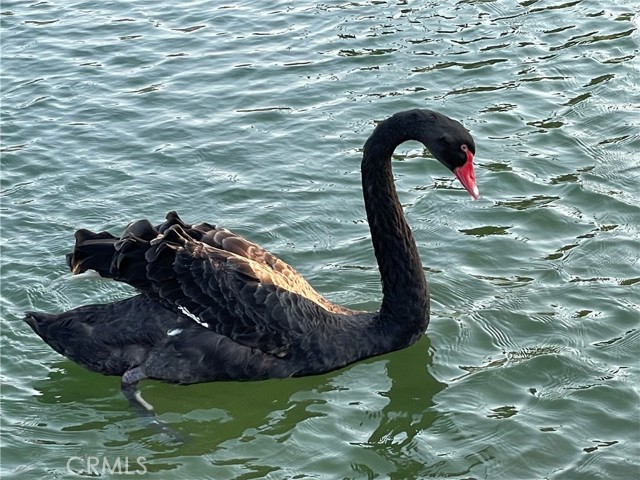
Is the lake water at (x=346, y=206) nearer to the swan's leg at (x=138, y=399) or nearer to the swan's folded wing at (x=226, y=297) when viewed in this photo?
the swan's leg at (x=138, y=399)

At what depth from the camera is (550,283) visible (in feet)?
25.7

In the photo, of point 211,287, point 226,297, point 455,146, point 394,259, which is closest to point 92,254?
point 211,287

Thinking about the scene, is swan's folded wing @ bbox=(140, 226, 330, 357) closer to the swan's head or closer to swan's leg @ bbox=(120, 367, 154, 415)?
swan's leg @ bbox=(120, 367, 154, 415)

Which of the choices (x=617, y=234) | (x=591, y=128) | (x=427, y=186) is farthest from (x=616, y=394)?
(x=591, y=128)

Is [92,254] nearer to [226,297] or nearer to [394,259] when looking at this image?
[226,297]

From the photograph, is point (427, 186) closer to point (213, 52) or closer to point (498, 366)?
point (498, 366)

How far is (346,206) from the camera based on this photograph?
8.88m

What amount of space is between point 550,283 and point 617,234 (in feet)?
2.57

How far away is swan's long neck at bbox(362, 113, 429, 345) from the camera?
7.20 m

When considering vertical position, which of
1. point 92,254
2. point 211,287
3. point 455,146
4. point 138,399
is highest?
point 455,146

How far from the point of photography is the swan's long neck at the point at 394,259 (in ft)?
23.6

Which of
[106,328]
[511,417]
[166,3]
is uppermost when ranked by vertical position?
[166,3]

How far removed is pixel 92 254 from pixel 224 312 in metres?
0.89

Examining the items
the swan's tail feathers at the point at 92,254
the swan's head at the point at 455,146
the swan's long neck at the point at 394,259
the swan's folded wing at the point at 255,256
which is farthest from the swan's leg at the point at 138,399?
the swan's head at the point at 455,146
